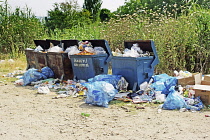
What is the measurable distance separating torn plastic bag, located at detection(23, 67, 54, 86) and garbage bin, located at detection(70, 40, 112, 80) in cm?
130

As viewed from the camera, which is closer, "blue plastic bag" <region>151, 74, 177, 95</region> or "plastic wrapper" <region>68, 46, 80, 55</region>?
"blue plastic bag" <region>151, 74, 177, 95</region>

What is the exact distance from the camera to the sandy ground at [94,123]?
13.6 ft

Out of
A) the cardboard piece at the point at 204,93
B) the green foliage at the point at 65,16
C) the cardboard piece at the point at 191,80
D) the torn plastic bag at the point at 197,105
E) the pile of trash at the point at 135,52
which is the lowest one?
the torn plastic bag at the point at 197,105

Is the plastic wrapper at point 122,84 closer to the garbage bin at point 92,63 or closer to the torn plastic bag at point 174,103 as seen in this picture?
the garbage bin at point 92,63

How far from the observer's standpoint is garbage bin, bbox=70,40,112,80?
Answer: 748 centimetres

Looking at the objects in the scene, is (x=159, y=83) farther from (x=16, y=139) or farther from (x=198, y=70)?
(x=16, y=139)

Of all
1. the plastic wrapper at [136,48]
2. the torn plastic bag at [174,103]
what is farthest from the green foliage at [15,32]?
the torn plastic bag at [174,103]

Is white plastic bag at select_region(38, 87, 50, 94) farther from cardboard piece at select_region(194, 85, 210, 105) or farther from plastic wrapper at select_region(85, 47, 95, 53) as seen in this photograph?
cardboard piece at select_region(194, 85, 210, 105)

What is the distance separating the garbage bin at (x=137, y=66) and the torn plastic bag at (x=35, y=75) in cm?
283

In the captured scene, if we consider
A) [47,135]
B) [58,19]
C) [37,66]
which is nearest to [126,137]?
[47,135]

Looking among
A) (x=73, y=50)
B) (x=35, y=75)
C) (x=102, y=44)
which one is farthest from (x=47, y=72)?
(x=102, y=44)

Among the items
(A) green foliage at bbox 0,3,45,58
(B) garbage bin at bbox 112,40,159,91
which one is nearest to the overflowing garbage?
(B) garbage bin at bbox 112,40,159,91

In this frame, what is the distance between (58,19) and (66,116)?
45.6ft

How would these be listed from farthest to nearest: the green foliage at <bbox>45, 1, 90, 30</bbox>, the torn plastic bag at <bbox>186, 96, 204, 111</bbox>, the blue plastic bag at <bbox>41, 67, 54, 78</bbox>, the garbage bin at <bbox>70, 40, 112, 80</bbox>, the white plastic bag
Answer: the green foliage at <bbox>45, 1, 90, 30</bbox>
the blue plastic bag at <bbox>41, 67, 54, 78</bbox>
the garbage bin at <bbox>70, 40, 112, 80</bbox>
the white plastic bag
the torn plastic bag at <bbox>186, 96, 204, 111</bbox>
